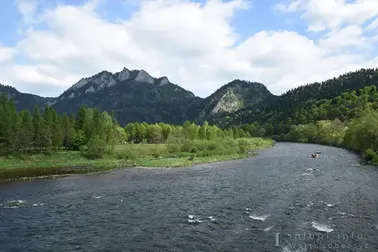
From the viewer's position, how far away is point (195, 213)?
142 ft

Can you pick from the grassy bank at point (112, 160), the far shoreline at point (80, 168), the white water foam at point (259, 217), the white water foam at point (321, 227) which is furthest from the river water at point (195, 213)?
the grassy bank at point (112, 160)

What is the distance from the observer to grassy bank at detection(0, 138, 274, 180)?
86669mm

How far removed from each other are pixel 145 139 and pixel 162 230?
490 ft

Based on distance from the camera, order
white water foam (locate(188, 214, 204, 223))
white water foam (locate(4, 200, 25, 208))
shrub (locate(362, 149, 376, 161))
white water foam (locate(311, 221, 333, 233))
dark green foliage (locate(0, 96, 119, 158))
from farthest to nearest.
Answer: dark green foliage (locate(0, 96, 119, 158)) → shrub (locate(362, 149, 376, 161)) → white water foam (locate(4, 200, 25, 208)) → white water foam (locate(188, 214, 204, 223)) → white water foam (locate(311, 221, 333, 233))

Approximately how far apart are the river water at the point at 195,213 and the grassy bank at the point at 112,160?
58.3 feet

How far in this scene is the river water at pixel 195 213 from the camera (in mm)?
32156

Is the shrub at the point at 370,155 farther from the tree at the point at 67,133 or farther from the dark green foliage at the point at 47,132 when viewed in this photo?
the tree at the point at 67,133

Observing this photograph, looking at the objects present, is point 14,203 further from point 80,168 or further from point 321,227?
point 80,168

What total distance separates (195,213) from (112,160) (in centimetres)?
7069

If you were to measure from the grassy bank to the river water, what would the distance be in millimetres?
17781

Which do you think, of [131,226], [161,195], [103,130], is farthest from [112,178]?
[103,130]

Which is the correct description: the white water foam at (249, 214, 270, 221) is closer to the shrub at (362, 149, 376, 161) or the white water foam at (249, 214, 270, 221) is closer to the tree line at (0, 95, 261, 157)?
the shrub at (362, 149, 376, 161)

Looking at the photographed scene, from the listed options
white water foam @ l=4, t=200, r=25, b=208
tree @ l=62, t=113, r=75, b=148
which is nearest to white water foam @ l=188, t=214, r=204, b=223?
white water foam @ l=4, t=200, r=25, b=208

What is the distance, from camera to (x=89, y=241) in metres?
33.3
